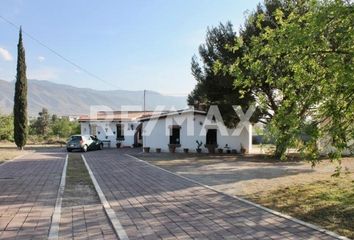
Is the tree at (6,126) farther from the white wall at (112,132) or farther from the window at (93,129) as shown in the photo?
→ the white wall at (112,132)

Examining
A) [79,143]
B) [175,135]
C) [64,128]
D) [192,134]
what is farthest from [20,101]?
[64,128]

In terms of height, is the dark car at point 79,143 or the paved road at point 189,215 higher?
the dark car at point 79,143

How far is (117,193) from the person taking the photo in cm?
1097

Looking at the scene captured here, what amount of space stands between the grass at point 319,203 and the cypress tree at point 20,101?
2641 cm

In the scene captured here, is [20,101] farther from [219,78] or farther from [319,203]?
[319,203]

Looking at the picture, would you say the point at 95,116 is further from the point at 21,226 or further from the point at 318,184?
the point at 21,226

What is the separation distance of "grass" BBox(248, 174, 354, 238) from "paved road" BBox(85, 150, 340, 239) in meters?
0.56

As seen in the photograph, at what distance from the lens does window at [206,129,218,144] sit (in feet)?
95.7

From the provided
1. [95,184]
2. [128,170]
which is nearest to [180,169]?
[128,170]

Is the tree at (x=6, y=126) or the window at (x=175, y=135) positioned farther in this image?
the tree at (x=6, y=126)

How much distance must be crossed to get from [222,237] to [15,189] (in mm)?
7235

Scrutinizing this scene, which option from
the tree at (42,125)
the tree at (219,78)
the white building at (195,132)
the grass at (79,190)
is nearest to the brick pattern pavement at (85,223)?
the grass at (79,190)

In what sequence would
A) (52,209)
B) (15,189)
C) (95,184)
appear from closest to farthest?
(52,209), (15,189), (95,184)

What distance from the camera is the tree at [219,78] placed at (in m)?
24.8
